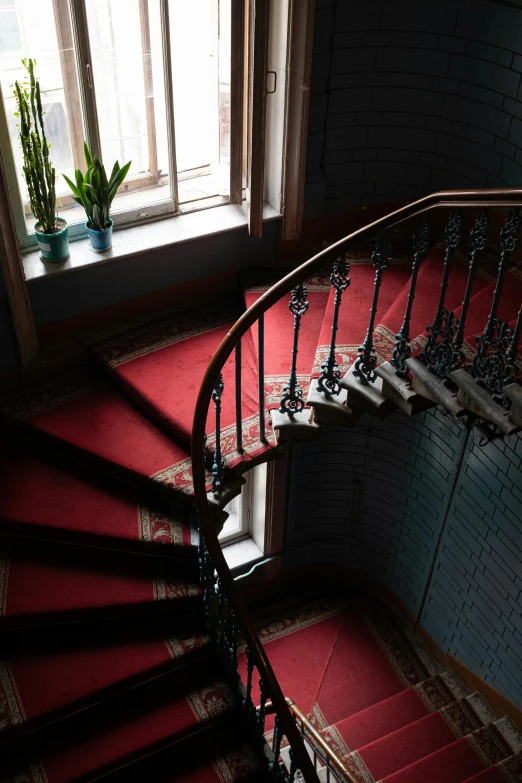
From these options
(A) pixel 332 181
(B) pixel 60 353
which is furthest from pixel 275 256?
(B) pixel 60 353

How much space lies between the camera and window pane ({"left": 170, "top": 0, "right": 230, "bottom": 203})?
177 inches

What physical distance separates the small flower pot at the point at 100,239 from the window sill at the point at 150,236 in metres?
0.03

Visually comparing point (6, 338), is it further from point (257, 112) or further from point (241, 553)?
point (241, 553)

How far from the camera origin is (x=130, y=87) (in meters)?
4.52

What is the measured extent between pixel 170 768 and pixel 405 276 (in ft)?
10.3

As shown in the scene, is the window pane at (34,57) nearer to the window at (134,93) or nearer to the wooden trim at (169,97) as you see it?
the window at (134,93)

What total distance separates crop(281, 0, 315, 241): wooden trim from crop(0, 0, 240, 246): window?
321 mm

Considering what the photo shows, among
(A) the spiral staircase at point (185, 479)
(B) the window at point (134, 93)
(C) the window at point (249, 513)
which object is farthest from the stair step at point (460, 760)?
(B) the window at point (134, 93)

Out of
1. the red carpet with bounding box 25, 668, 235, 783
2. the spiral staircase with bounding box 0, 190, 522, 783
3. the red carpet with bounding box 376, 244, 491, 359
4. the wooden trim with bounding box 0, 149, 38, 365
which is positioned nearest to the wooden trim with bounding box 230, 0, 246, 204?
the spiral staircase with bounding box 0, 190, 522, 783

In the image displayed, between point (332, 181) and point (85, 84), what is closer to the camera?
point (85, 84)

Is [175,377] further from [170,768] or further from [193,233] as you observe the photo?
[170,768]

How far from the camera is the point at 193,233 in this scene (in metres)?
4.89

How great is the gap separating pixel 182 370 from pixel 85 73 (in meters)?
1.78

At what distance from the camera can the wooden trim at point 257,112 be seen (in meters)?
4.27
